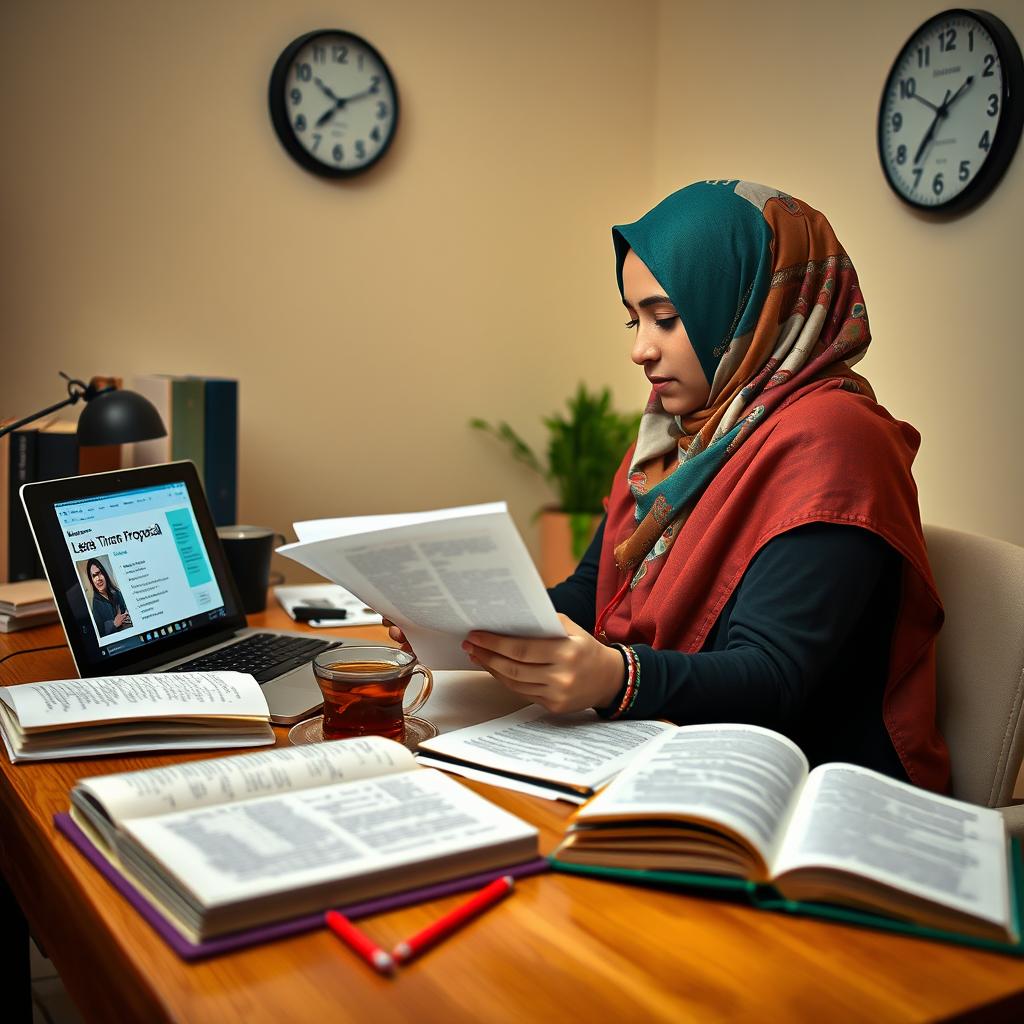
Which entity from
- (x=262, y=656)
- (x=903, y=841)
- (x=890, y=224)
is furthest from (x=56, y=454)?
(x=890, y=224)

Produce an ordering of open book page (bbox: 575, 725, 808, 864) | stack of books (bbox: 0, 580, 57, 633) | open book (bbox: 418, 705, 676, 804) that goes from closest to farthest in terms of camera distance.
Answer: open book page (bbox: 575, 725, 808, 864), open book (bbox: 418, 705, 676, 804), stack of books (bbox: 0, 580, 57, 633)

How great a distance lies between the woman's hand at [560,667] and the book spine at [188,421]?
46.1 inches

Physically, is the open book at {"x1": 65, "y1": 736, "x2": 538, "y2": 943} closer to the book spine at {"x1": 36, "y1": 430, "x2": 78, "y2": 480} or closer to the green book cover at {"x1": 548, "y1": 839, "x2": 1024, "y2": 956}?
the green book cover at {"x1": 548, "y1": 839, "x2": 1024, "y2": 956}

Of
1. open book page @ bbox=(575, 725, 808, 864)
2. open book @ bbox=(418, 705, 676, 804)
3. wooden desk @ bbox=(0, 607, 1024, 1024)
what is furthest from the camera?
open book @ bbox=(418, 705, 676, 804)

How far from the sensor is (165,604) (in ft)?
4.65

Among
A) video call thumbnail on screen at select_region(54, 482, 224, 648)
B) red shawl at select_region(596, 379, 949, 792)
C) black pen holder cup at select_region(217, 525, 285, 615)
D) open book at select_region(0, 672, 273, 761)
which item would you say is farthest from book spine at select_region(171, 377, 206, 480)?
red shawl at select_region(596, 379, 949, 792)

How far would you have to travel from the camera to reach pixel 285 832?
30.3 inches

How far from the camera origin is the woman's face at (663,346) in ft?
4.84

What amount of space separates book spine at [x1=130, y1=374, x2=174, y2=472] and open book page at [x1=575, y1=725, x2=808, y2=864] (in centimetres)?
133

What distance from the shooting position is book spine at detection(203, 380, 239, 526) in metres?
2.11

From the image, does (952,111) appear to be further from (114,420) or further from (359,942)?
(359,942)

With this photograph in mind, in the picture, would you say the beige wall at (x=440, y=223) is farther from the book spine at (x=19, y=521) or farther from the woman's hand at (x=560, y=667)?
the woman's hand at (x=560, y=667)

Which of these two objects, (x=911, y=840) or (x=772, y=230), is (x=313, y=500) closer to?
(x=772, y=230)

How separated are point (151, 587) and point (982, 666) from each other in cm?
106
